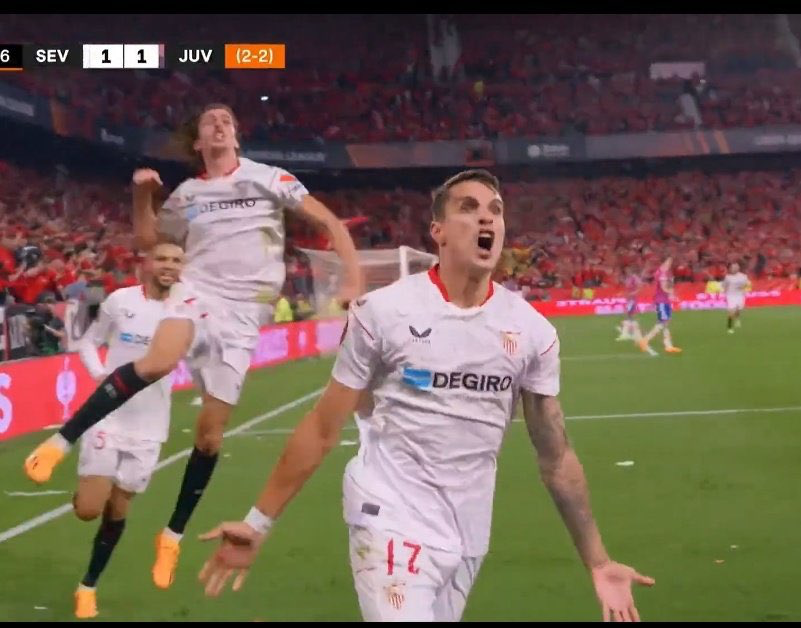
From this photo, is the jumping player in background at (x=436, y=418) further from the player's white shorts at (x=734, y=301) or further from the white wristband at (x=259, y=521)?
the player's white shorts at (x=734, y=301)

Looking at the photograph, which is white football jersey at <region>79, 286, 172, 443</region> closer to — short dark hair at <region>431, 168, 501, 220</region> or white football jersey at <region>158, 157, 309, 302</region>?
white football jersey at <region>158, 157, 309, 302</region>

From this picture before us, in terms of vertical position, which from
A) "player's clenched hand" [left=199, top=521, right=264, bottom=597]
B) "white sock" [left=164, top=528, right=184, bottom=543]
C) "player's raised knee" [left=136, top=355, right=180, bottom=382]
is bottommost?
"white sock" [left=164, top=528, right=184, bottom=543]

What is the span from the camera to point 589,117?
1686cm

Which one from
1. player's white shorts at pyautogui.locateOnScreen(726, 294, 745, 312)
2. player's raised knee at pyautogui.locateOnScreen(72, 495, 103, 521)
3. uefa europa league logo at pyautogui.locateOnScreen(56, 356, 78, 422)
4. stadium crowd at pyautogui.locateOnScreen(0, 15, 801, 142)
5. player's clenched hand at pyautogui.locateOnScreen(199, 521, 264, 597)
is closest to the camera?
player's clenched hand at pyautogui.locateOnScreen(199, 521, 264, 597)

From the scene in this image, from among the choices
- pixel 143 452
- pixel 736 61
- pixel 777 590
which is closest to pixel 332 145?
pixel 143 452

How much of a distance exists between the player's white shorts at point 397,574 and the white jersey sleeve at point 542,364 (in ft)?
1.53

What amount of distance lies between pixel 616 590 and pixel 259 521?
886 millimetres

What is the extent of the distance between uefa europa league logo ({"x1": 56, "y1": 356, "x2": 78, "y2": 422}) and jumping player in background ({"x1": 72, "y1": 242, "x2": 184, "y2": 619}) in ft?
14.5

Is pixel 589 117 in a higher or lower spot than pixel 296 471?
higher

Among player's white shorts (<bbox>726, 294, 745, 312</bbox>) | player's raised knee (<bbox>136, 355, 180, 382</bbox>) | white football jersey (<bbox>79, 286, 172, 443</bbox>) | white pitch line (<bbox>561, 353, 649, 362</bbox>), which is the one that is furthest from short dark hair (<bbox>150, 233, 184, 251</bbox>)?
player's white shorts (<bbox>726, 294, 745, 312</bbox>)

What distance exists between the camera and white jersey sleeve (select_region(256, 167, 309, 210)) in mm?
5371

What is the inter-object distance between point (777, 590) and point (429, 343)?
2.61 metres

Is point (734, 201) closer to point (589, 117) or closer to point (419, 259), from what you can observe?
point (589, 117)

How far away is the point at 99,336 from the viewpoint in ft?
17.1
